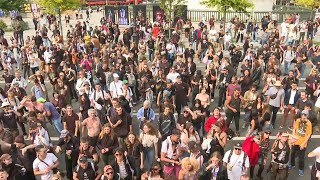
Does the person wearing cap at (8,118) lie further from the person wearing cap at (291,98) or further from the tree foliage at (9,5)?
the tree foliage at (9,5)

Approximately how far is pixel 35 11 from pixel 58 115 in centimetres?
3165

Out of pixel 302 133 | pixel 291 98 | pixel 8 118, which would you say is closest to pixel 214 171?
pixel 302 133

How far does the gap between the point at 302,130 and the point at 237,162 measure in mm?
2113

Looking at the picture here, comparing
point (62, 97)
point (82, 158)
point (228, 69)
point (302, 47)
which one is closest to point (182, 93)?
point (228, 69)

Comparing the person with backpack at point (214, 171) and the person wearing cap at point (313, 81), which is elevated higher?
the person wearing cap at point (313, 81)

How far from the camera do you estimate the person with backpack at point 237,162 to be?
6.21 meters

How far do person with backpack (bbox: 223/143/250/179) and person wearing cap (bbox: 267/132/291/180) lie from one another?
801 mm

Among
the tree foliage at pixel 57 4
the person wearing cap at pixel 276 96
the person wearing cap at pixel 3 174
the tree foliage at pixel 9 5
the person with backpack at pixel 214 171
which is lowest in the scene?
the person with backpack at pixel 214 171

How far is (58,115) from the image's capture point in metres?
8.78

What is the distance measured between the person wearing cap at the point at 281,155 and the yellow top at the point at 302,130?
0.98 metres

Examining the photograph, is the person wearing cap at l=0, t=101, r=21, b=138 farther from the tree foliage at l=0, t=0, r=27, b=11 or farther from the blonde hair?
the tree foliage at l=0, t=0, r=27, b=11

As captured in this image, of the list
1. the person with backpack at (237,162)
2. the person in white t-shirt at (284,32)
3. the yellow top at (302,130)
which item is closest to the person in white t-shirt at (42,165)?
the person with backpack at (237,162)

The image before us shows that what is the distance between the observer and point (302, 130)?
743 cm

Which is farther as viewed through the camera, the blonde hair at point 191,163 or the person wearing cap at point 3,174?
the blonde hair at point 191,163
